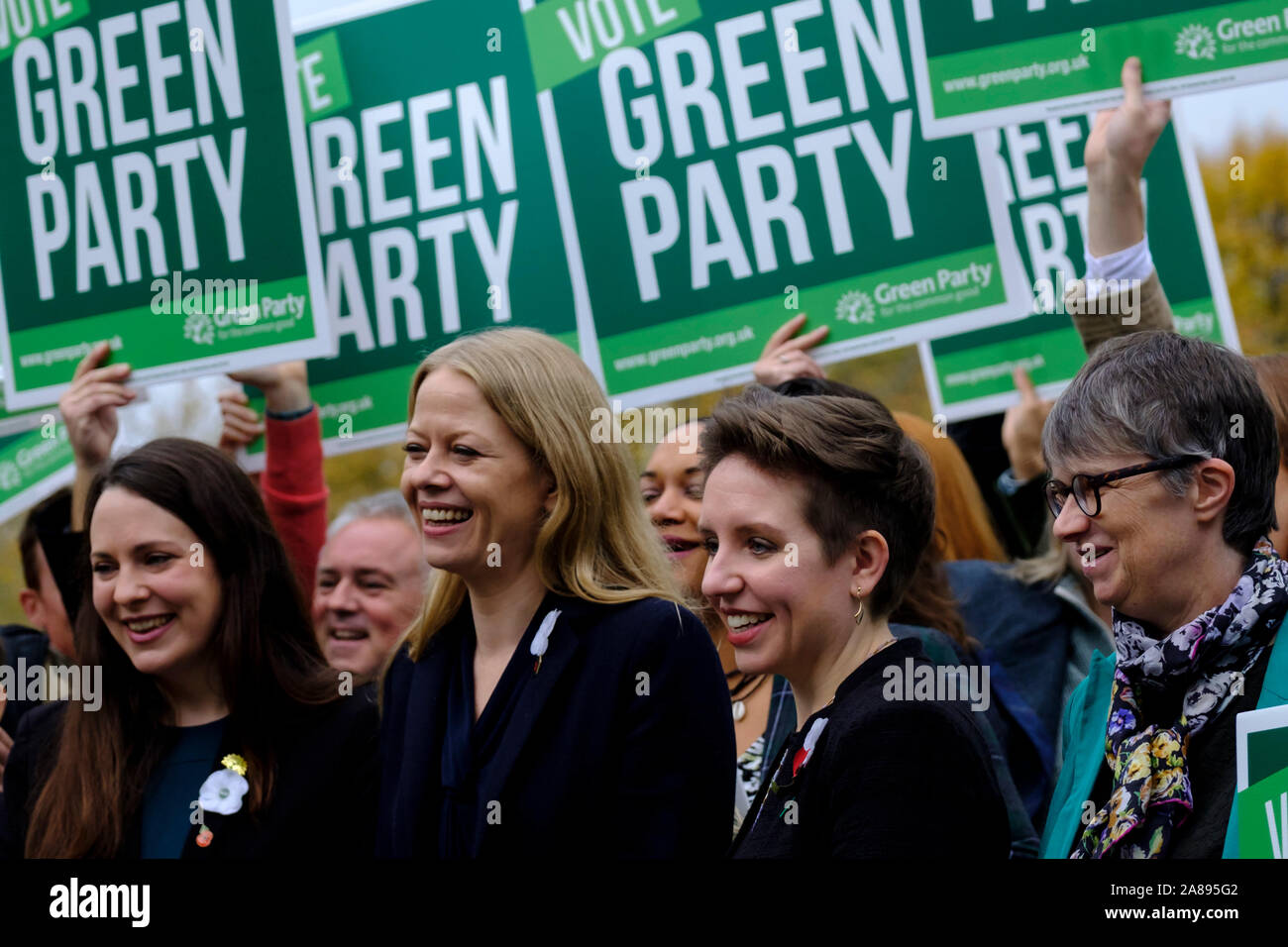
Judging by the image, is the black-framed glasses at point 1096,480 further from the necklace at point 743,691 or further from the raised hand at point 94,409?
the raised hand at point 94,409

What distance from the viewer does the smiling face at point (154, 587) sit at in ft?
12.3

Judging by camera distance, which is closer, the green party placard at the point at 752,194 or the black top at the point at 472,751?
the black top at the point at 472,751

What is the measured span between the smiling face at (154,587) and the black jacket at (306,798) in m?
0.24

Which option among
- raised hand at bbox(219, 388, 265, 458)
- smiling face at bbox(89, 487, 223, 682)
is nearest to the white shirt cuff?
smiling face at bbox(89, 487, 223, 682)

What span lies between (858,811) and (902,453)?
0.69 meters

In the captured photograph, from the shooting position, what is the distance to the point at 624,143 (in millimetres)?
4719

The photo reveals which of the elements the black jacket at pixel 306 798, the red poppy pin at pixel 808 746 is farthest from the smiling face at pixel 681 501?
the red poppy pin at pixel 808 746

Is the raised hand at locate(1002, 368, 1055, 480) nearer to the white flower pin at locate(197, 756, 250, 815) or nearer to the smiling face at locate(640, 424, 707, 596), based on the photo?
the smiling face at locate(640, 424, 707, 596)

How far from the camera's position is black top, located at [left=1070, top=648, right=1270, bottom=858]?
249 cm

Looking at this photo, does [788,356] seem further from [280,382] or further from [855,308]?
[280,382]

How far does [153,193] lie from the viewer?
4699mm

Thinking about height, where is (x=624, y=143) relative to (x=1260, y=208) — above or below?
below
